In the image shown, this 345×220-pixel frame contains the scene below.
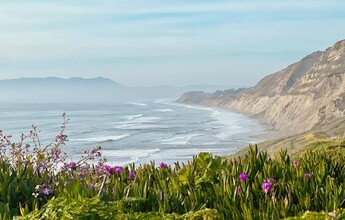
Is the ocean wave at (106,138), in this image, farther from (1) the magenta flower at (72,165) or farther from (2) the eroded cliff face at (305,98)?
(1) the magenta flower at (72,165)

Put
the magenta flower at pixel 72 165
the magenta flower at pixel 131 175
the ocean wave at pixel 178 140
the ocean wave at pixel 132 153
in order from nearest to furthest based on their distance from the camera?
the magenta flower at pixel 131 175 < the magenta flower at pixel 72 165 < the ocean wave at pixel 132 153 < the ocean wave at pixel 178 140

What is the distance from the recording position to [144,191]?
A: 5.18m

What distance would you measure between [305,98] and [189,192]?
80174 millimetres

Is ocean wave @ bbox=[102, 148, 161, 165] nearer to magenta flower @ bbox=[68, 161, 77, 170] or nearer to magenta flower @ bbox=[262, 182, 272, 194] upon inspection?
magenta flower @ bbox=[68, 161, 77, 170]

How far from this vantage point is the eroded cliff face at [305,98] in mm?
65625

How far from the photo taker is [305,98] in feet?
273

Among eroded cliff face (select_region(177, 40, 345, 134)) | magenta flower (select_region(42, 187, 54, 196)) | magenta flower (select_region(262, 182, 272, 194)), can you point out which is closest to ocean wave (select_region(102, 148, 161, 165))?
eroded cliff face (select_region(177, 40, 345, 134))

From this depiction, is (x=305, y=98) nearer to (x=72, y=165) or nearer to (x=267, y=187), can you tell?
(x=72, y=165)

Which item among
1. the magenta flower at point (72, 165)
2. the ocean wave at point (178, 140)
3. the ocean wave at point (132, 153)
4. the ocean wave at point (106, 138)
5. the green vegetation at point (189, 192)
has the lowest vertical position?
the ocean wave at point (132, 153)

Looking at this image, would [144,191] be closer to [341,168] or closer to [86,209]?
[86,209]

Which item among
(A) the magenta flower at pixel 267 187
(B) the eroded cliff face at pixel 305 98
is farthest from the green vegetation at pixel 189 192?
(B) the eroded cliff face at pixel 305 98

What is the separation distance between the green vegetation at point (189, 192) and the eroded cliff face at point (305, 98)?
170 feet

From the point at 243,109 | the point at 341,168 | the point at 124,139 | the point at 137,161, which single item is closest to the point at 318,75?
the point at 243,109

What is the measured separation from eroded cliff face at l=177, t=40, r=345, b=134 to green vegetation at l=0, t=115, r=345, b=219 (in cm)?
5190
